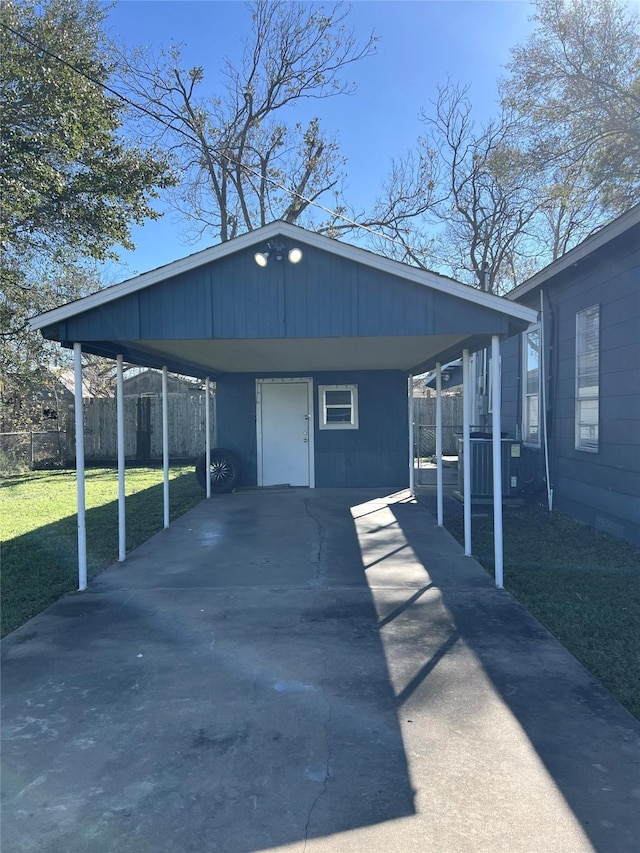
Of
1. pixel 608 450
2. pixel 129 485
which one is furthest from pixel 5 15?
pixel 608 450

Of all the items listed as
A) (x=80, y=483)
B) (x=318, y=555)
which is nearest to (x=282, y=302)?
(x=80, y=483)

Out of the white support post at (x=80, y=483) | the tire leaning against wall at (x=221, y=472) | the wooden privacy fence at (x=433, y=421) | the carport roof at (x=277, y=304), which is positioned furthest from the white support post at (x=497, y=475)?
the wooden privacy fence at (x=433, y=421)

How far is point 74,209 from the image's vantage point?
11.4 metres

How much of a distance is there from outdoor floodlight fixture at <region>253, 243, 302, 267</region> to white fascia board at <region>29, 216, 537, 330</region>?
0.28 ft

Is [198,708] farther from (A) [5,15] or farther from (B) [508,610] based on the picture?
(A) [5,15]

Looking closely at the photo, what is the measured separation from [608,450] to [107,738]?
6.28 metres

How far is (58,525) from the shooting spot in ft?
27.4

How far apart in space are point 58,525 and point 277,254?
550 cm

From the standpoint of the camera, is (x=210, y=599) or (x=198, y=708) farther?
(x=210, y=599)

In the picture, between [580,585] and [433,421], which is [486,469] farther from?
[433,421]

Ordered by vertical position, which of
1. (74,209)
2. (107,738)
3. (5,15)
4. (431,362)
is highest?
(5,15)

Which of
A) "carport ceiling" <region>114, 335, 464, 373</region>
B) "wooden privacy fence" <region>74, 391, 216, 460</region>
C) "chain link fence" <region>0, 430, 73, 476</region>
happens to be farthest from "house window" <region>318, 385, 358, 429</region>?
"chain link fence" <region>0, 430, 73, 476</region>

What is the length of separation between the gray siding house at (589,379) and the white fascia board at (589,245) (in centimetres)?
1

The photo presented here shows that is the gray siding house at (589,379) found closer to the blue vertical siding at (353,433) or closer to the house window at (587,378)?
the house window at (587,378)
